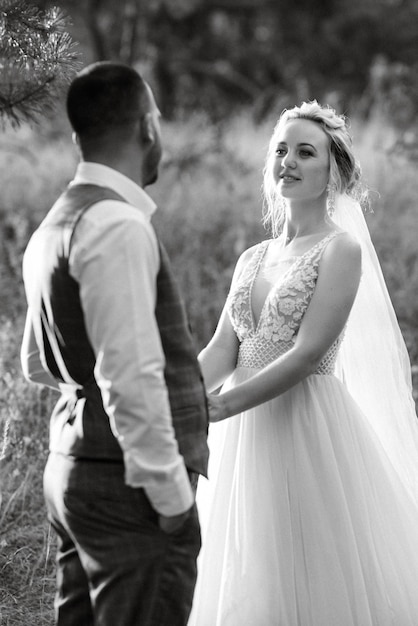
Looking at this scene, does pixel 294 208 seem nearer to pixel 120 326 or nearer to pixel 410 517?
pixel 410 517

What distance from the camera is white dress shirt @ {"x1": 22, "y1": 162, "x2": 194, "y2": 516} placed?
2.21 m

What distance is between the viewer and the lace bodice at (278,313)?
3410mm

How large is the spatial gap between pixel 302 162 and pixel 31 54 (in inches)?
44.1

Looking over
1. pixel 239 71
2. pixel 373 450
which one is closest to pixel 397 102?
pixel 239 71

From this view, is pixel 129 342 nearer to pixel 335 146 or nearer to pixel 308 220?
pixel 308 220

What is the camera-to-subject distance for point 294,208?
363cm

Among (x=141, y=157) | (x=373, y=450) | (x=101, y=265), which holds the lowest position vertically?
(x=373, y=450)

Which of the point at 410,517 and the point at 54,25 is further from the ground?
the point at 54,25

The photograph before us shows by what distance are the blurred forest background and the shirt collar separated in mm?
1355

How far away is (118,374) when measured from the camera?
2.21m

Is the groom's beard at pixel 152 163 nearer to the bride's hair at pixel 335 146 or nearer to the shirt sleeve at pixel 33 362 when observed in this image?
the shirt sleeve at pixel 33 362

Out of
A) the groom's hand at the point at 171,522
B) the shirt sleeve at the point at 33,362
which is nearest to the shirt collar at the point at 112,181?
the shirt sleeve at the point at 33,362

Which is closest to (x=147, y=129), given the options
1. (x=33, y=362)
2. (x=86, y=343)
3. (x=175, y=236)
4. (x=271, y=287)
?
(x=86, y=343)

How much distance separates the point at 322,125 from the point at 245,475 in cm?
133
